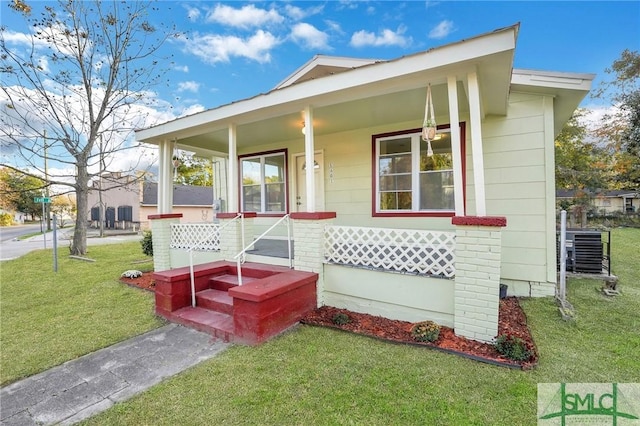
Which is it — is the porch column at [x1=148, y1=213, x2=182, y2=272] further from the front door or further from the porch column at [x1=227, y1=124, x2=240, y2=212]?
the front door

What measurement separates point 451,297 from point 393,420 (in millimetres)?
1726

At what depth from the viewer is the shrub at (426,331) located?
120 inches

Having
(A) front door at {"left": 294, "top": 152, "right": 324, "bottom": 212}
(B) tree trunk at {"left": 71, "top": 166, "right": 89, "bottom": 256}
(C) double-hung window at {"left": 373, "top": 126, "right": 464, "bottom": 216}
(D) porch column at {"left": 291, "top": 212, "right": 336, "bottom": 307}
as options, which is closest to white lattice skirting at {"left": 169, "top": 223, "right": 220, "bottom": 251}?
(D) porch column at {"left": 291, "top": 212, "right": 336, "bottom": 307}

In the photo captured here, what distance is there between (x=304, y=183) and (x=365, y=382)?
4908 mm

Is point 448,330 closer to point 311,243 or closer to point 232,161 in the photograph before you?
point 311,243

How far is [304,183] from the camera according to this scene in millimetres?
6766

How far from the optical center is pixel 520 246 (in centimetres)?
459

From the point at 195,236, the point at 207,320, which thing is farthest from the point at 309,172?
the point at 195,236

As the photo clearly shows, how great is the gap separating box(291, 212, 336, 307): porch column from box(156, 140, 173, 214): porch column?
3.78m

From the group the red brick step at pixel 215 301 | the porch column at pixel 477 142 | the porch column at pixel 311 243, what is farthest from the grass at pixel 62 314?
the porch column at pixel 477 142

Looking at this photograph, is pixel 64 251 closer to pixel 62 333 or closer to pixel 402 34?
pixel 62 333

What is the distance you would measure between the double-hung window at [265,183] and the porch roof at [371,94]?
24.4 inches

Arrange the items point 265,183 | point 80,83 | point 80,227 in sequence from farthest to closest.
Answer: point 80,227 → point 80,83 → point 265,183

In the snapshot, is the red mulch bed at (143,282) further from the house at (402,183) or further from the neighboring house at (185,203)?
the neighboring house at (185,203)
